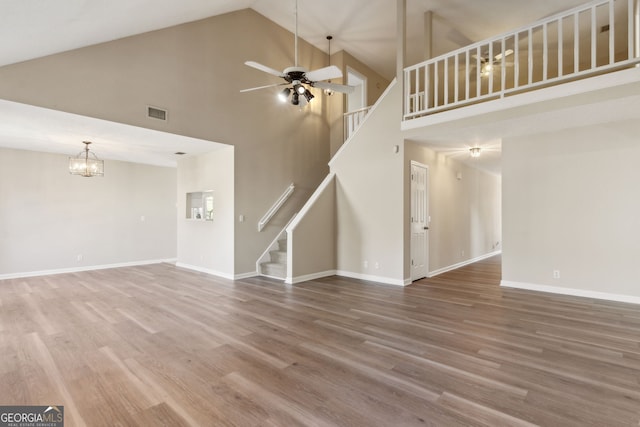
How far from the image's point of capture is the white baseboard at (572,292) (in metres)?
4.32

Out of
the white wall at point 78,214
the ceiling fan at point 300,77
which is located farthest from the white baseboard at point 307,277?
the white wall at point 78,214

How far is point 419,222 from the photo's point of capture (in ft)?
19.6

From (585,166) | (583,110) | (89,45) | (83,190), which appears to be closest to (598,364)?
(583,110)

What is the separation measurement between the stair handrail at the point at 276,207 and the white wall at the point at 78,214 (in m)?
3.92

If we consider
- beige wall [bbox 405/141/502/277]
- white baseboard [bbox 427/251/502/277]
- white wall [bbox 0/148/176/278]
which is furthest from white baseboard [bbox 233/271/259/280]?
white wall [bbox 0/148/176/278]

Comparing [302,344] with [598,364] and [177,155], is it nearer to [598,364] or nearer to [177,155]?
[598,364]

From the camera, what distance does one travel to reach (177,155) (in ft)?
23.2

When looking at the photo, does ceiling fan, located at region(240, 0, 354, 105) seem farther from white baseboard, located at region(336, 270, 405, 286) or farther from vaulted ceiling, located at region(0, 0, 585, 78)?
white baseboard, located at region(336, 270, 405, 286)

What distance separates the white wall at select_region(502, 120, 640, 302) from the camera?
4.35 meters

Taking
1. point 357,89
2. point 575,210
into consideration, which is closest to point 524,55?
point 357,89

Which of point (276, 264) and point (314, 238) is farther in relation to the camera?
point (276, 264)

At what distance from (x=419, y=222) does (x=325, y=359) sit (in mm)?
4019

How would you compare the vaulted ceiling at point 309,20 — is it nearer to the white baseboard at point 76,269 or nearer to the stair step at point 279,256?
the stair step at point 279,256

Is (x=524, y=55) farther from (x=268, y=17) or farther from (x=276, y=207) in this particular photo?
(x=276, y=207)
